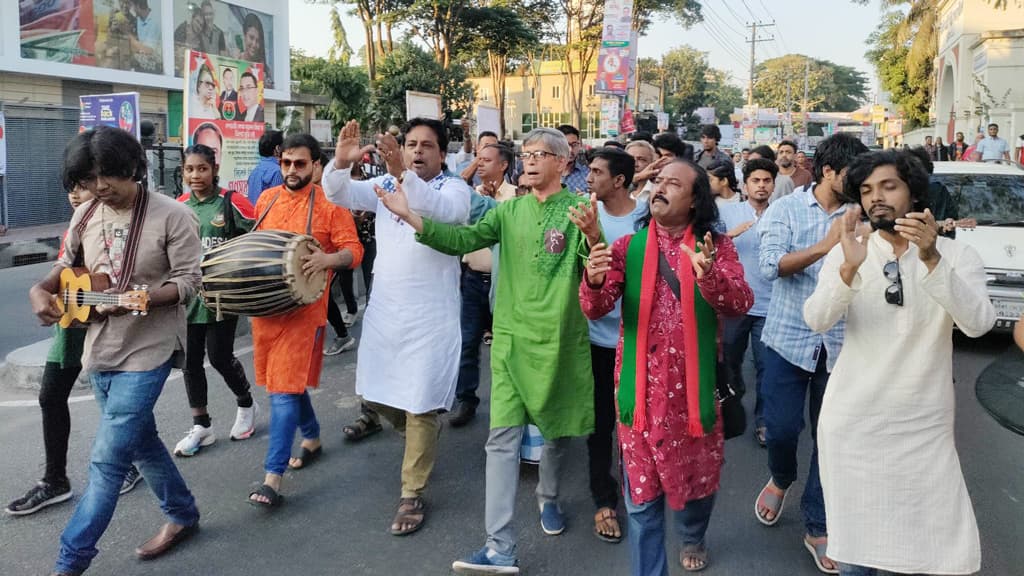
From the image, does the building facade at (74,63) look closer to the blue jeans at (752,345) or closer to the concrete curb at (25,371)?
the concrete curb at (25,371)

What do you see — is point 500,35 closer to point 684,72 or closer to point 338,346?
point 338,346

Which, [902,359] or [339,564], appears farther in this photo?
[339,564]

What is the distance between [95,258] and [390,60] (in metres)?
29.1

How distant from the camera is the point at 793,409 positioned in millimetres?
3879

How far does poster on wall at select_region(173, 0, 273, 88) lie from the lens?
26969 mm

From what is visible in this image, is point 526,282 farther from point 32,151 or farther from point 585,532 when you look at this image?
point 32,151

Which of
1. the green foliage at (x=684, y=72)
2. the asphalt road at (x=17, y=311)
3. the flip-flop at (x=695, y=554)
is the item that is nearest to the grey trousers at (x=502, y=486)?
the flip-flop at (x=695, y=554)

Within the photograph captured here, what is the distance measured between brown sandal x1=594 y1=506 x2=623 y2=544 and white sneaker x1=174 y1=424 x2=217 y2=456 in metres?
2.47

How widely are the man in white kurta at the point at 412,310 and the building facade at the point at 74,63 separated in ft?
46.8

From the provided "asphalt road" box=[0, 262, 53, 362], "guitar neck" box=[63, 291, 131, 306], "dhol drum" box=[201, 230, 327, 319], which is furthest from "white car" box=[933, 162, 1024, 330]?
"asphalt road" box=[0, 262, 53, 362]

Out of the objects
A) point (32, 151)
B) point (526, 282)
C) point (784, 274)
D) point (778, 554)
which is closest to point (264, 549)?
point (526, 282)

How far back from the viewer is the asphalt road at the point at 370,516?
12.3 ft

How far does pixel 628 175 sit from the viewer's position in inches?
174

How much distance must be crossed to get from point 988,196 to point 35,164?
1957 cm
